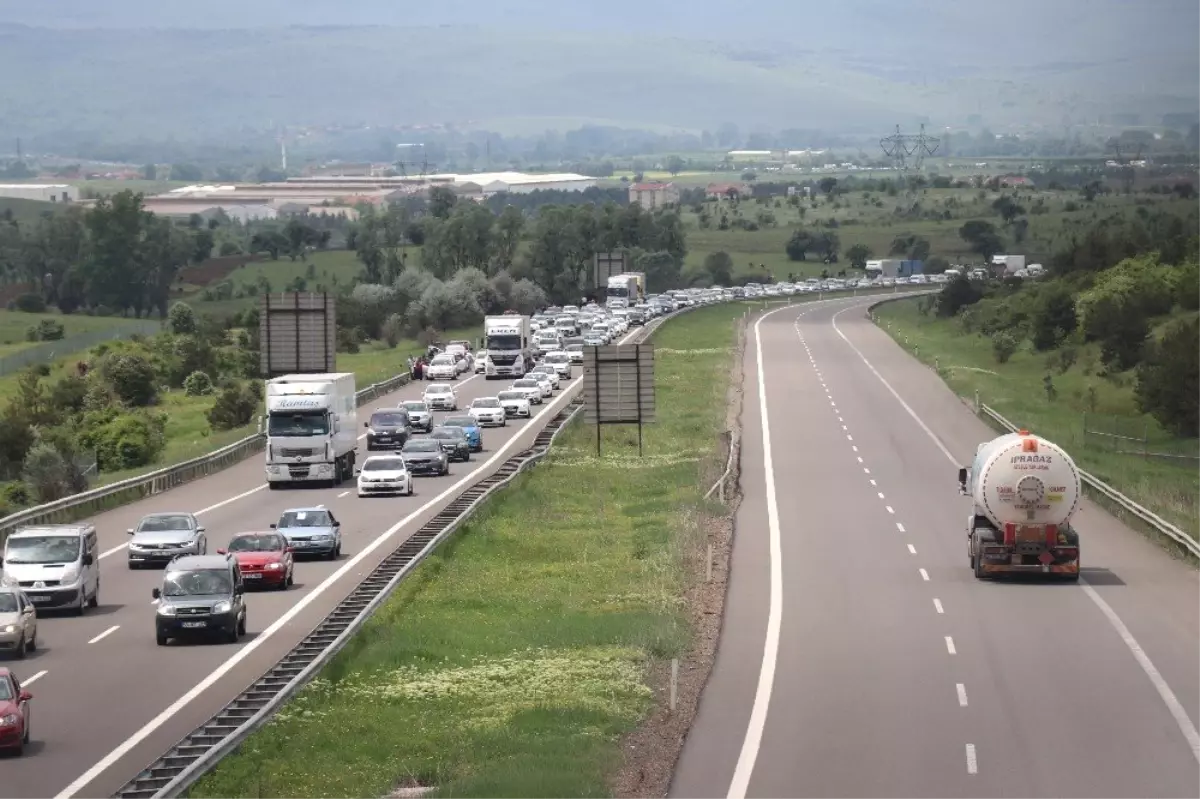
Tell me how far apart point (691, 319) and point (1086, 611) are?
117 m

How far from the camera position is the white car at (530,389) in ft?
303

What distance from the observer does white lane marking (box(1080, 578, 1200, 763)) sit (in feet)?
86.7

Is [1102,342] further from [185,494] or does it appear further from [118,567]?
[118,567]

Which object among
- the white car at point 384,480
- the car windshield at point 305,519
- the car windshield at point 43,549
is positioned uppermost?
the car windshield at point 43,549

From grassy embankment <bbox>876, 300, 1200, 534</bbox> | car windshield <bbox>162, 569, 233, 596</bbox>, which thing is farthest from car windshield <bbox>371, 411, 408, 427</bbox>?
car windshield <bbox>162, 569, 233, 596</bbox>

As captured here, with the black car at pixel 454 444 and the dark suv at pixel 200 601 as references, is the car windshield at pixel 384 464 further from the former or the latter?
the dark suv at pixel 200 601

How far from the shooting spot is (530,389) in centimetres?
9419

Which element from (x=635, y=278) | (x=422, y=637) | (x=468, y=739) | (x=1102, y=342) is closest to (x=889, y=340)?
(x=1102, y=342)

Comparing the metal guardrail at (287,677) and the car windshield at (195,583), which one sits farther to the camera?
the car windshield at (195,583)

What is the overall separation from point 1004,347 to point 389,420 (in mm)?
48966

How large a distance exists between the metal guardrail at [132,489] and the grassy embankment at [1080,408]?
2669cm

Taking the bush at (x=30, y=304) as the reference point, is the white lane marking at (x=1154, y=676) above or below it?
above

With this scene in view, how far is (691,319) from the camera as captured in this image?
154000 millimetres

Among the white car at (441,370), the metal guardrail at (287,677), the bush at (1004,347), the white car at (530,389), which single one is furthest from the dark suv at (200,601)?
the bush at (1004,347)
